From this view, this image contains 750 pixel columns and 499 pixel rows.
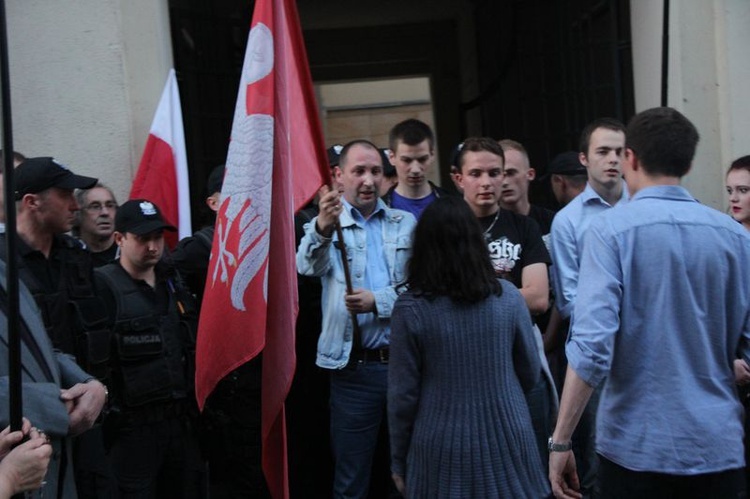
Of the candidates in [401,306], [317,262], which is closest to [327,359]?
[317,262]

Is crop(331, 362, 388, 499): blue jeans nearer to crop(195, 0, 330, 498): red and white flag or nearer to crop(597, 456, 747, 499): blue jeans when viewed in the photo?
crop(195, 0, 330, 498): red and white flag

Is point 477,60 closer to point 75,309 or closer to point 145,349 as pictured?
point 145,349

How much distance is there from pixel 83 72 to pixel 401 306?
3.41 meters

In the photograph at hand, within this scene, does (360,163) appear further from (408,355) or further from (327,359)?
(408,355)

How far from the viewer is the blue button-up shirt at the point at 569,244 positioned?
530 cm

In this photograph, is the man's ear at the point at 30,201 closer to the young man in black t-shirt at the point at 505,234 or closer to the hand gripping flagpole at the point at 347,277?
the hand gripping flagpole at the point at 347,277

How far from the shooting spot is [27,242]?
4.62 m

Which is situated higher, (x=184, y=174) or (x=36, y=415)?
(x=184, y=174)

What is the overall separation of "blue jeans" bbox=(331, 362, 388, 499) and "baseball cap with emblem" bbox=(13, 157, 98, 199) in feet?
5.18

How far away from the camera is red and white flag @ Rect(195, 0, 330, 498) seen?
4.39 m

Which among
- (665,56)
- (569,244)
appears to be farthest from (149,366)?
(665,56)

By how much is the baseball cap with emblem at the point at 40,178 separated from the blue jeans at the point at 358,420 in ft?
5.18

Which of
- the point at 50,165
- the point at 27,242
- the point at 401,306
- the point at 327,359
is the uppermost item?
the point at 50,165

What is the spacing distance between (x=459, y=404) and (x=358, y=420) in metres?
1.37
